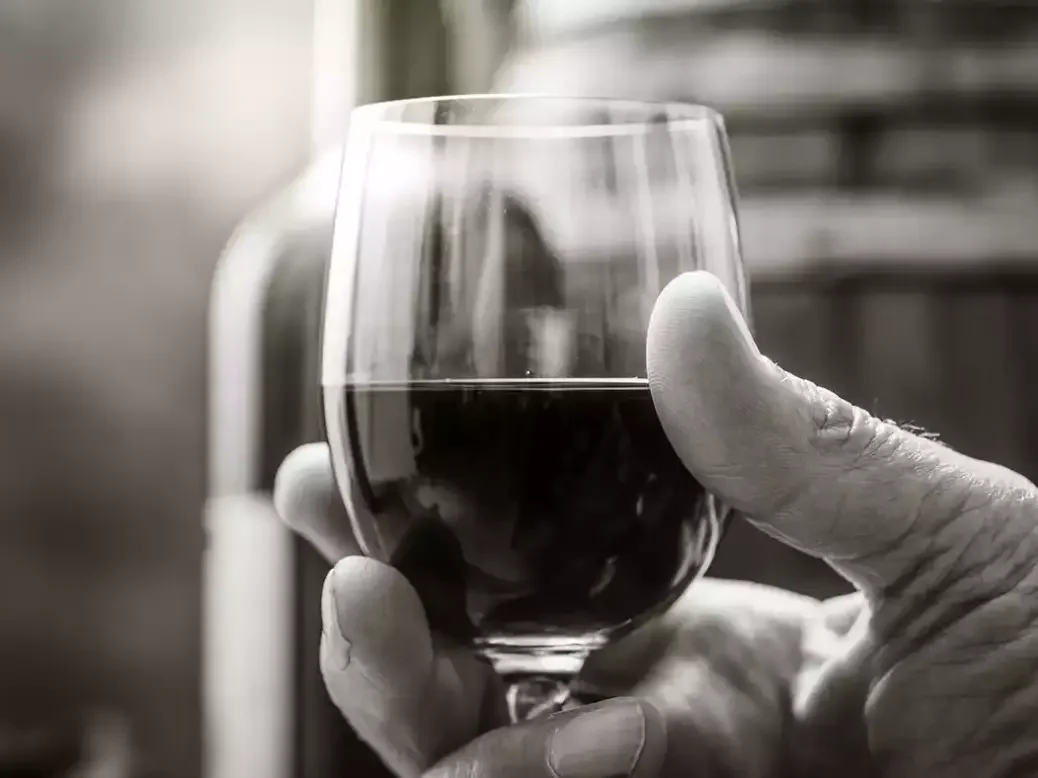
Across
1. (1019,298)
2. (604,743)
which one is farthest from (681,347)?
(1019,298)

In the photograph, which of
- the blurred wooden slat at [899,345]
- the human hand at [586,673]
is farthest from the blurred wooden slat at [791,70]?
the human hand at [586,673]

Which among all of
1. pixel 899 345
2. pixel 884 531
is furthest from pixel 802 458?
pixel 899 345

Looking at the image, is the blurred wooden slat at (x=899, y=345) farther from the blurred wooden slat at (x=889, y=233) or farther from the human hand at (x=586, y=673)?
the human hand at (x=586, y=673)

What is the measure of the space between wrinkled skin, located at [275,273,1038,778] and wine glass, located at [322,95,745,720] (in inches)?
1.1

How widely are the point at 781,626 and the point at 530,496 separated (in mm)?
288

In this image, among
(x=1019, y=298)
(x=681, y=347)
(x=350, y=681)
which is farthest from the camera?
(x=1019, y=298)

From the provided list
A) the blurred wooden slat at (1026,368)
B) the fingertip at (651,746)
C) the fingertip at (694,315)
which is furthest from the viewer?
the blurred wooden slat at (1026,368)

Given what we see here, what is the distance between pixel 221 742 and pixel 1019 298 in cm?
75

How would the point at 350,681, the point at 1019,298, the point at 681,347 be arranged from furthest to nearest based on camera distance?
the point at 1019,298
the point at 350,681
the point at 681,347

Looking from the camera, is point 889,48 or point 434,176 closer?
point 434,176

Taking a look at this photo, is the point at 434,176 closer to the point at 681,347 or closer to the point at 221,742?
the point at 681,347

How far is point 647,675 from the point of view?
592 millimetres

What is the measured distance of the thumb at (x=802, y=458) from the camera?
1.22 feet

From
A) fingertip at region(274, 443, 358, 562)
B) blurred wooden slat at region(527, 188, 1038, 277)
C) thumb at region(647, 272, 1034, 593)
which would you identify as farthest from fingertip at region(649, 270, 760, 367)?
blurred wooden slat at region(527, 188, 1038, 277)
